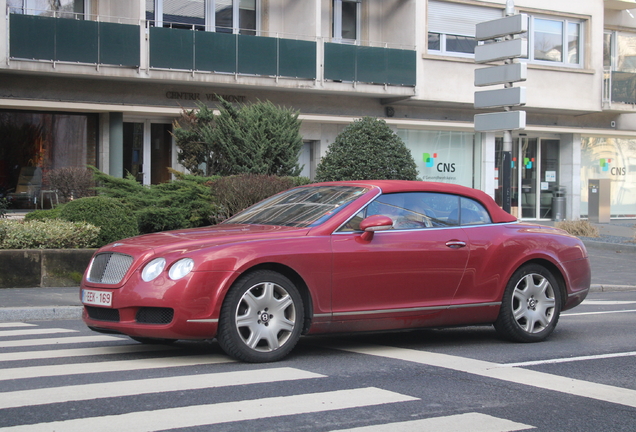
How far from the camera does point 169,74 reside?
20.5 m

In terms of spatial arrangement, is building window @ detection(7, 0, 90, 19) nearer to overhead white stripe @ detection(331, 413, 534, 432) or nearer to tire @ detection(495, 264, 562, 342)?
tire @ detection(495, 264, 562, 342)

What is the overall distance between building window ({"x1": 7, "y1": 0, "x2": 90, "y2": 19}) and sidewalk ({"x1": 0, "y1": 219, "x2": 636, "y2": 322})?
10740mm

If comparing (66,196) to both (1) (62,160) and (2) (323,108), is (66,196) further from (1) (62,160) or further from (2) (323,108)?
(2) (323,108)

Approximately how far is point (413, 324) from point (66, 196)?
44.4 feet

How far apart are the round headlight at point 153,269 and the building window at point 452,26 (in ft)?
A: 64.4

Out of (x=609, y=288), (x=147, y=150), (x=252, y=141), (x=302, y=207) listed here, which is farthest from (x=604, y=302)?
(x=147, y=150)

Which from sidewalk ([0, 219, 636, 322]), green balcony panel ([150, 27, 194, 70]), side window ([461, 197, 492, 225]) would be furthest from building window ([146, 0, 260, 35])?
side window ([461, 197, 492, 225])

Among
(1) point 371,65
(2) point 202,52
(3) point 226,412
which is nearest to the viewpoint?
(3) point 226,412

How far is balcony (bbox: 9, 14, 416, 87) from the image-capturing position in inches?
749

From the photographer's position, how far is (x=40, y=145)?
20.6 meters

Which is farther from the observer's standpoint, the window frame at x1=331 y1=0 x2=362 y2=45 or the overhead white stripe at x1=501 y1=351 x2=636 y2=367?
the window frame at x1=331 y1=0 x2=362 y2=45

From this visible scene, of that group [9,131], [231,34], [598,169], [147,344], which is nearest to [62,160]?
[9,131]

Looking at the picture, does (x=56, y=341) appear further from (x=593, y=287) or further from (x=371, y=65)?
(x=371, y=65)

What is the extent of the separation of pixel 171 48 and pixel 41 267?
10.0m
